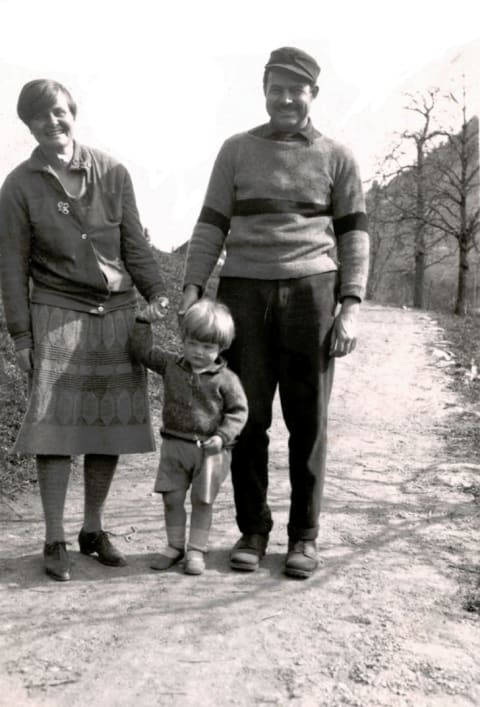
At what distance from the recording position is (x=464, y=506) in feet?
15.8

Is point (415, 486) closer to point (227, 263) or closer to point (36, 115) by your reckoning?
point (227, 263)

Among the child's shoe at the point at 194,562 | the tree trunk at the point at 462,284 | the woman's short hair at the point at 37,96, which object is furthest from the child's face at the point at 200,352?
the tree trunk at the point at 462,284

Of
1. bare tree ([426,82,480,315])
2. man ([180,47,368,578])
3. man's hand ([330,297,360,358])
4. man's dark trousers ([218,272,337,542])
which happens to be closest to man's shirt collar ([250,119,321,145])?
man ([180,47,368,578])

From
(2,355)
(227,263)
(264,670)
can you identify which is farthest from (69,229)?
(2,355)

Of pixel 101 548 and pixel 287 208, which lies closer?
pixel 287 208

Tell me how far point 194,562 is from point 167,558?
14 cm

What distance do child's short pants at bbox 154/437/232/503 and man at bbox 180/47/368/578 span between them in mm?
157

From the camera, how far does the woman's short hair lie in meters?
3.33

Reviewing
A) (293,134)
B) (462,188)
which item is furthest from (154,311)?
(462,188)

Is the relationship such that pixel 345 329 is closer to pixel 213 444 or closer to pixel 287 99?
pixel 213 444

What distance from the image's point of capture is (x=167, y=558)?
3686mm

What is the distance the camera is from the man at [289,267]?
3.50 meters

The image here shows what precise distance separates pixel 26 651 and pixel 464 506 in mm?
2820

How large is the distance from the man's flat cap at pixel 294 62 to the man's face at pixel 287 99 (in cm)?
2
